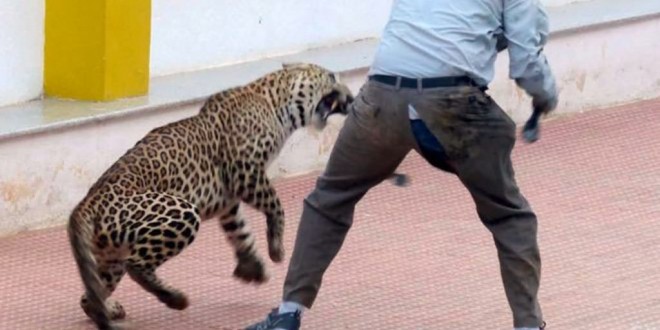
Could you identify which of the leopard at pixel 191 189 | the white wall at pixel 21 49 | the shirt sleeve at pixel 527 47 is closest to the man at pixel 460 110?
the shirt sleeve at pixel 527 47

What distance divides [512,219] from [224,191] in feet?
5.04

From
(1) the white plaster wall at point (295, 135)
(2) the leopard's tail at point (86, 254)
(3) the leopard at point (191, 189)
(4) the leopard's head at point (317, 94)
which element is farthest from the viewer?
(1) the white plaster wall at point (295, 135)

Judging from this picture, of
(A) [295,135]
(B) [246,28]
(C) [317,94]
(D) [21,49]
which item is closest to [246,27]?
(B) [246,28]

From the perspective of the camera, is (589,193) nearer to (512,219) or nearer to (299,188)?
(299,188)

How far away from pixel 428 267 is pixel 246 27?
8.26 ft

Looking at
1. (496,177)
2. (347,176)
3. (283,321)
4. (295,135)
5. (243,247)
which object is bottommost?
(295,135)

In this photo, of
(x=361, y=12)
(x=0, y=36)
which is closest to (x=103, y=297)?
(x=0, y=36)

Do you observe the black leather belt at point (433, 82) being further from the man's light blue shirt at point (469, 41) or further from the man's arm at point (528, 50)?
the man's arm at point (528, 50)

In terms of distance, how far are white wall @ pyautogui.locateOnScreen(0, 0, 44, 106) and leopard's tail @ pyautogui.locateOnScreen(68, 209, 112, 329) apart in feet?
7.59

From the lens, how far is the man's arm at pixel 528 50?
5.83 meters

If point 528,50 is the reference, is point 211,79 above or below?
below

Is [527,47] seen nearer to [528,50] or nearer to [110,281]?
[528,50]

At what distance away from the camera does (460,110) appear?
5973 mm

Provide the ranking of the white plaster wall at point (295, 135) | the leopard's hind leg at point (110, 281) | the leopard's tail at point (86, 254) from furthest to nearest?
1. the white plaster wall at point (295, 135)
2. the leopard's hind leg at point (110, 281)
3. the leopard's tail at point (86, 254)
